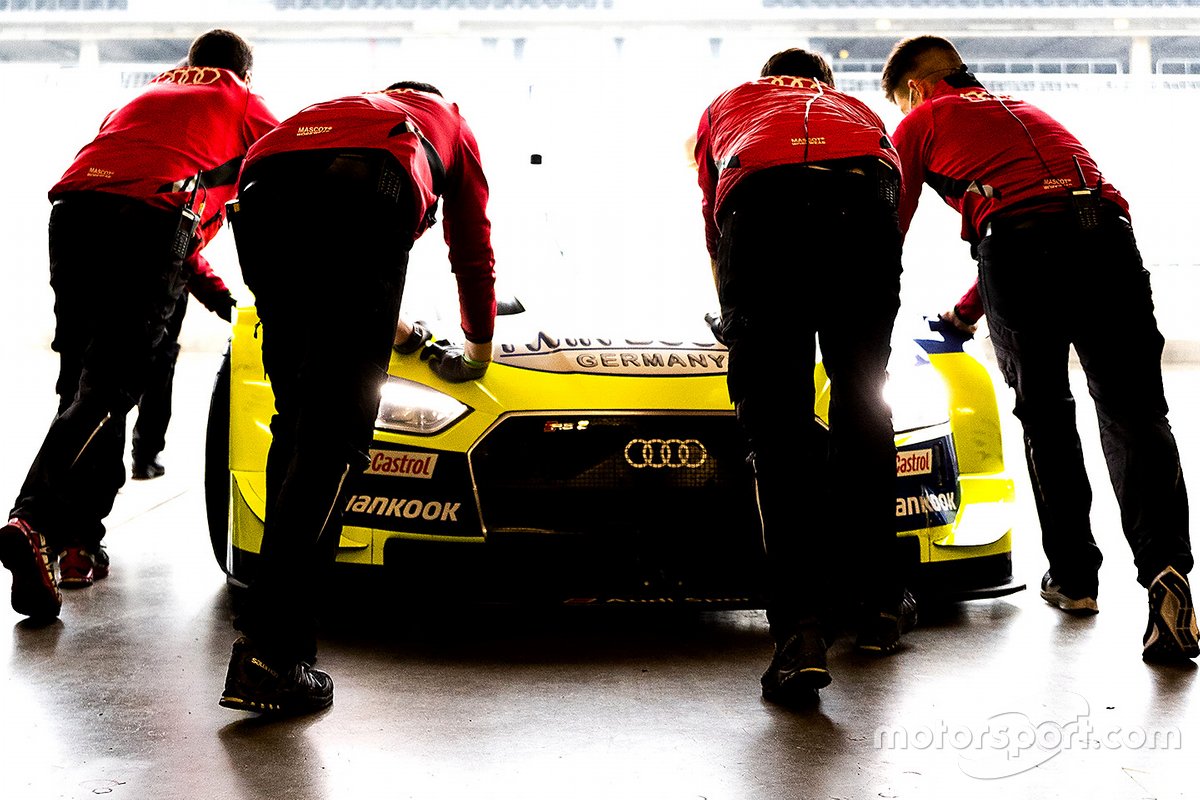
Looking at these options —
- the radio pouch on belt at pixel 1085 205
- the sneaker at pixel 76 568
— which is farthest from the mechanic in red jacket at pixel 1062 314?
the sneaker at pixel 76 568

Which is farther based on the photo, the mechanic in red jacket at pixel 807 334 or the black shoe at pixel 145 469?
the black shoe at pixel 145 469

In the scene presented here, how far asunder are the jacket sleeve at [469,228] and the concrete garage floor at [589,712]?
0.75 meters

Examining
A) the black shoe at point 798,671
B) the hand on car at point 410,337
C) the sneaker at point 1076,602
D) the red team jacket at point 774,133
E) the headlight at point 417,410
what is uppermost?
Result: the red team jacket at point 774,133

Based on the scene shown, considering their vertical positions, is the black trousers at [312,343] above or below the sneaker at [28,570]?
above

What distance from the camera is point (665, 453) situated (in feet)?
8.34

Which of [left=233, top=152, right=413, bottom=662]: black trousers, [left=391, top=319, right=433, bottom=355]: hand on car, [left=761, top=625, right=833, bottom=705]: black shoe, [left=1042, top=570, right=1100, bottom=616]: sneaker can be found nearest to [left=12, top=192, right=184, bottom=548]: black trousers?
[left=391, top=319, right=433, bottom=355]: hand on car

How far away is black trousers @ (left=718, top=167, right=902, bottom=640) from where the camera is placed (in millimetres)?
2240

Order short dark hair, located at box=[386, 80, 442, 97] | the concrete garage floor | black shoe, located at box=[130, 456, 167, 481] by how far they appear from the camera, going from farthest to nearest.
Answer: black shoe, located at box=[130, 456, 167, 481] → short dark hair, located at box=[386, 80, 442, 97] → the concrete garage floor

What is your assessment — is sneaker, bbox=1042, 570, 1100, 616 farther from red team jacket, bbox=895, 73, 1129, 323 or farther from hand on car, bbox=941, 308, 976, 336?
red team jacket, bbox=895, 73, 1129, 323

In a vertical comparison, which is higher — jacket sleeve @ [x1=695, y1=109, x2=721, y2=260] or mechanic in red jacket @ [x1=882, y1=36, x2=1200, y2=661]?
jacket sleeve @ [x1=695, y1=109, x2=721, y2=260]

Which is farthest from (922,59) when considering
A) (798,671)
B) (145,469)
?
(145,469)

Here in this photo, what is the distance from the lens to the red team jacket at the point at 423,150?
87.5 inches

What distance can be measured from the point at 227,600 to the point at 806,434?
1.58 m
